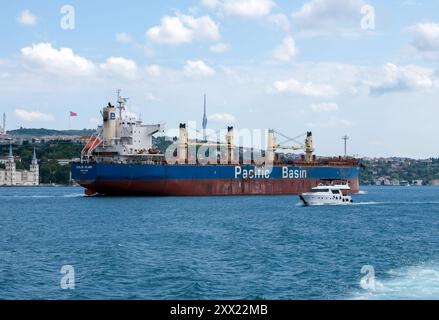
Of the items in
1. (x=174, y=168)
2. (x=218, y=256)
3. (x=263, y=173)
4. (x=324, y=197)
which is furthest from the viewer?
(x=263, y=173)

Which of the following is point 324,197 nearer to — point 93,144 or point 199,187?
point 199,187

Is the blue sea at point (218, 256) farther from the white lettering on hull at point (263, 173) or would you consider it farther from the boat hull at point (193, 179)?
the white lettering on hull at point (263, 173)

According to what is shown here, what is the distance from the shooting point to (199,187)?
241ft

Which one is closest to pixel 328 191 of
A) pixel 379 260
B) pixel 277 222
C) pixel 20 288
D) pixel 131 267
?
pixel 277 222

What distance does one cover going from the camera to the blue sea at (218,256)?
1966 cm

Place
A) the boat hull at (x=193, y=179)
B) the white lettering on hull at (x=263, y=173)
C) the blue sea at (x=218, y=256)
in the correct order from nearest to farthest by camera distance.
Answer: the blue sea at (x=218, y=256)
the boat hull at (x=193, y=179)
the white lettering on hull at (x=263, y=173)

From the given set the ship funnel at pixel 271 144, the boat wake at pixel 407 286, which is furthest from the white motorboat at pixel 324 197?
the boat wake at pixel 407 286

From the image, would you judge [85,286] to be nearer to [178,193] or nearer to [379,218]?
[379,218]

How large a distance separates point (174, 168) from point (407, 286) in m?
51.2

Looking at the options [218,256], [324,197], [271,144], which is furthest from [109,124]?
[218,256]

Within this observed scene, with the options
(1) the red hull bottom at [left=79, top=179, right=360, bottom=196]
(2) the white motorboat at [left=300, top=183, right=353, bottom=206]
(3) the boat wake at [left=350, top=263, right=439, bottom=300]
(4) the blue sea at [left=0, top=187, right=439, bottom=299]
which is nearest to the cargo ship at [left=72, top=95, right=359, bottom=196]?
(1) the red hull bottom at [left=79, top=179, right=360, bottom=196]

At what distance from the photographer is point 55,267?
79.5 ft

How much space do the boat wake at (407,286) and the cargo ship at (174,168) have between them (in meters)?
46.0

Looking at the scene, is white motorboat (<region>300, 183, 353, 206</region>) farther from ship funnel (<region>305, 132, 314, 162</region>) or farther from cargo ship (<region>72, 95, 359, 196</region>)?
ship funnel (<region>305, 132, 314, 162</region>)
